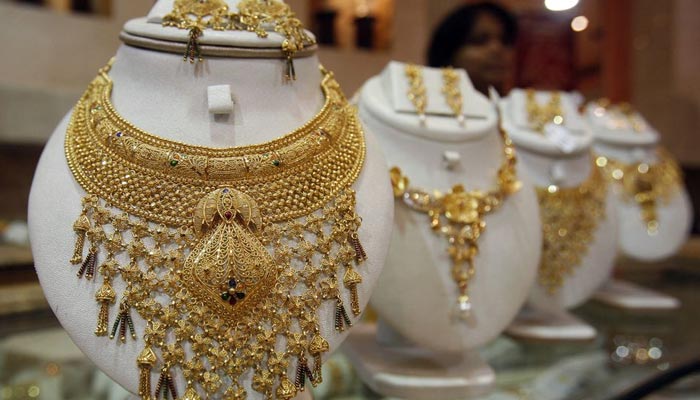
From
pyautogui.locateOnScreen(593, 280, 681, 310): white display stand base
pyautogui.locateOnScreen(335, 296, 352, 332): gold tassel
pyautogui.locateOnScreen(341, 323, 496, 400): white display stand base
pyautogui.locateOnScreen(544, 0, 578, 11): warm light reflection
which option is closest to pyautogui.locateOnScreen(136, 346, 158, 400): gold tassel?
pyautogui.locateOnScreen(335, 296, 352, 332): gold tassel

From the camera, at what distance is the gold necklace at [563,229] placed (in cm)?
147

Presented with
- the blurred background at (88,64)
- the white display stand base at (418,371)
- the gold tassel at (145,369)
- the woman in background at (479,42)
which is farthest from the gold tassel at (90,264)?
the woman in background at (479,42)

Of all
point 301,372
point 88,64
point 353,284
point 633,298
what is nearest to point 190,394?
point 301,372

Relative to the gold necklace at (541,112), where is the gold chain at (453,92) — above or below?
above

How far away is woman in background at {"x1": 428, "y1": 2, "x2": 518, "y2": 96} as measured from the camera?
→ 1.51 metres

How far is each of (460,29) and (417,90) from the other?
A: 1.50 ft

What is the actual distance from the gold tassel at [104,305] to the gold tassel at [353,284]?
28 cm

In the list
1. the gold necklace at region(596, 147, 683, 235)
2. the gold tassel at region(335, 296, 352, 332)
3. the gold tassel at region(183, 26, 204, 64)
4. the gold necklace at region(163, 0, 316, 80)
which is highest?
the gold necklace at region(163, 0, 316, 80)

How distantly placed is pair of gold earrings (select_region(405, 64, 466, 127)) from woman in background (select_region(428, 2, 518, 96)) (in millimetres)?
295

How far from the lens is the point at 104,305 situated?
763 millimetres

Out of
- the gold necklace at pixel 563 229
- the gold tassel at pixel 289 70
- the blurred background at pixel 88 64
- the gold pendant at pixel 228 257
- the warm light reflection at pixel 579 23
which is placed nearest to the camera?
the gold pendant at pixel 228 257

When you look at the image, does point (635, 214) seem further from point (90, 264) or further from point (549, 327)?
point (90, 264)

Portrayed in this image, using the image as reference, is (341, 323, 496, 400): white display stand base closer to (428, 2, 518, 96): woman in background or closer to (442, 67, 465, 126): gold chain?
(442, 67, 465, 126): gold chain

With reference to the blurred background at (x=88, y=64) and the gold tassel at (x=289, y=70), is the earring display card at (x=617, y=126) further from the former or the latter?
the gold tassel at (x=289, y=70)
